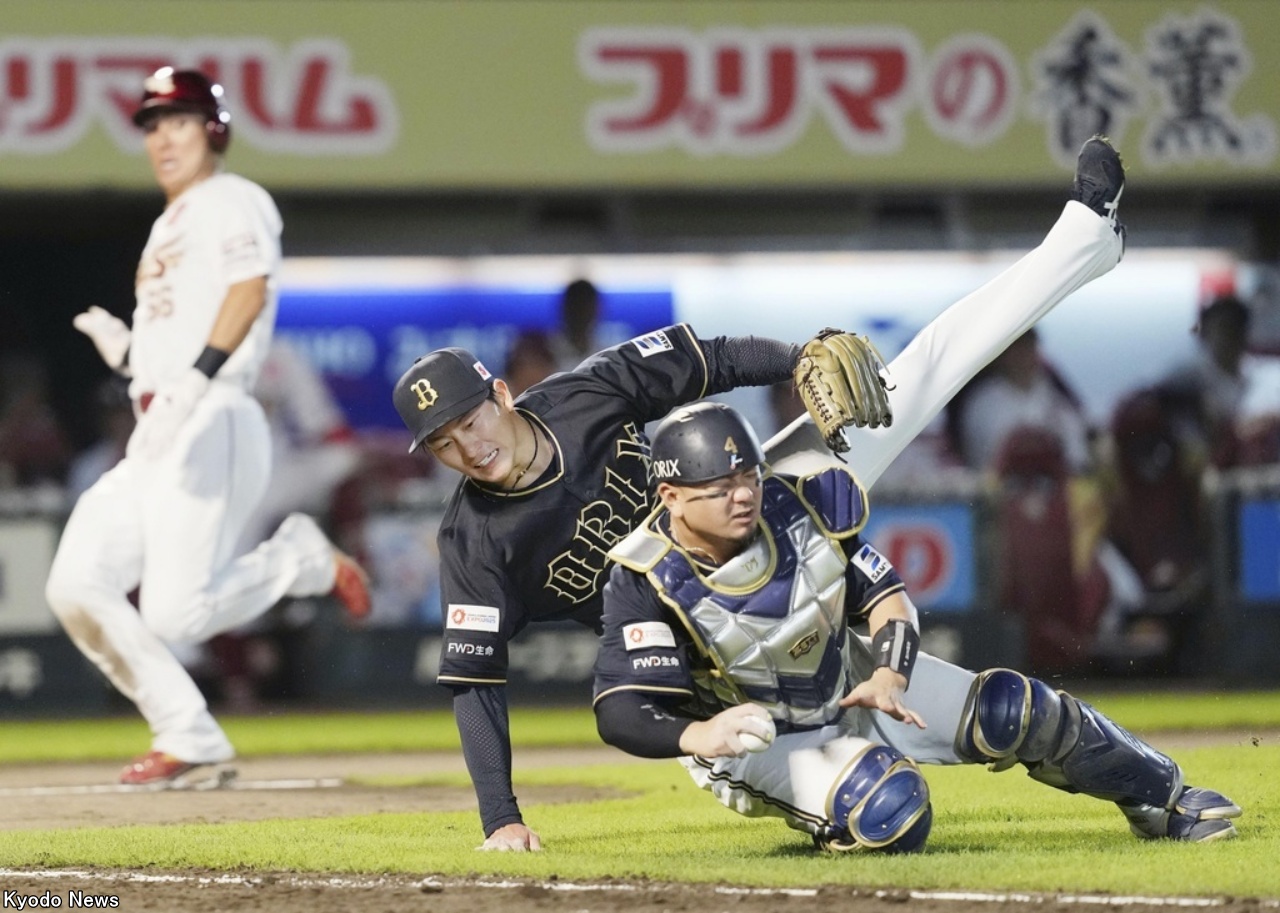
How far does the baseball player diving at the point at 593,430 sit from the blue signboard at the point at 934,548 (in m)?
5.05

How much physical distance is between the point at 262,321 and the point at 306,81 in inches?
141

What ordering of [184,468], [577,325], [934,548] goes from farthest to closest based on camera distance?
[577,325] < [934,548] < [184,468]

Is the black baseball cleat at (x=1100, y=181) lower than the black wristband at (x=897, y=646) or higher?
higher

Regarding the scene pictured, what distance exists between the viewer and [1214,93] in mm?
10977

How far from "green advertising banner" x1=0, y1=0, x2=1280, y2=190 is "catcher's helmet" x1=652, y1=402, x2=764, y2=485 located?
6620 millimetres

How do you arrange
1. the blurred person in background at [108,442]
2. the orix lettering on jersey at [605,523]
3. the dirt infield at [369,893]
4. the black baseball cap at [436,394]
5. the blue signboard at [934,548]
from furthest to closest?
the blurred person in background at [108,442], the blue signboard at [934,548], the orix lettering on jersey at [605,523], the black baseball cap at [436,394], the dirt infield at [369,893]

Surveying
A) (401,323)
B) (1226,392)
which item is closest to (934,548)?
(1226,392)

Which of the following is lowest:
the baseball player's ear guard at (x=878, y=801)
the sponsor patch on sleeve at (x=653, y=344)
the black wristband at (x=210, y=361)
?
the baseball player's ear guard at (x=878, y=801)

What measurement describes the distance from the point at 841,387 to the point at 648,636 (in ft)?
2.87

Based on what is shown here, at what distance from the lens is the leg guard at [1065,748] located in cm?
445

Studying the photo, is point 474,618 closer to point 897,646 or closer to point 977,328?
point 897,646

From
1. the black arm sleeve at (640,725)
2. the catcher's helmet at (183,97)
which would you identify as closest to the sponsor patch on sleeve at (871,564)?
the black arm sleeve at (640,725)

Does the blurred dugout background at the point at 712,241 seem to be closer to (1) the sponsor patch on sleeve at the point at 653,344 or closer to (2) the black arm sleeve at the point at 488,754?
(1) the sponsor patch on sleeve at the point at 653,344

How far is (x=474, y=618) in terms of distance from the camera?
4.88 m
